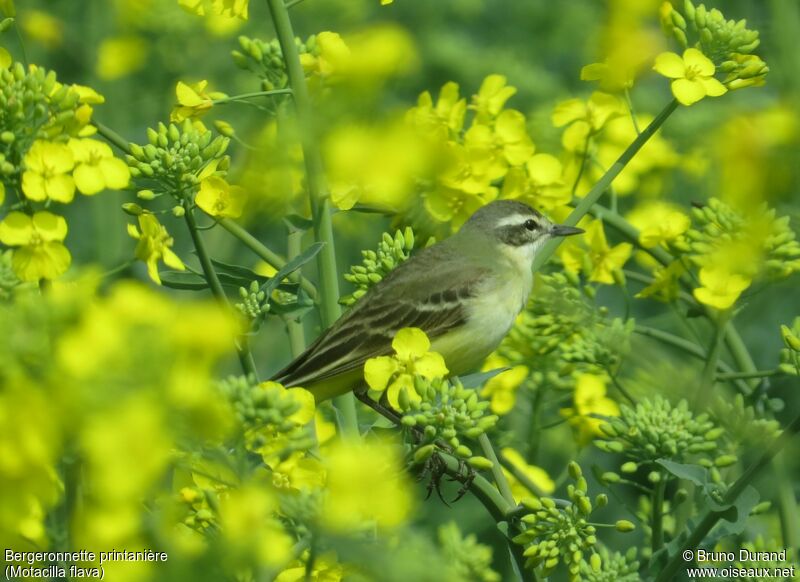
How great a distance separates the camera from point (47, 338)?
1.73 m

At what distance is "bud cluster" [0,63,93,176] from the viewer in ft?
8.25

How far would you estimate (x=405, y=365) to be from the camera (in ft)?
8.84

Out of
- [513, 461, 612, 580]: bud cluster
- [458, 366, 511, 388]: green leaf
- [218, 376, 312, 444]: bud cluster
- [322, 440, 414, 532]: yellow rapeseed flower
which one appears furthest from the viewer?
[458, 366, 511, 388]: green leaf

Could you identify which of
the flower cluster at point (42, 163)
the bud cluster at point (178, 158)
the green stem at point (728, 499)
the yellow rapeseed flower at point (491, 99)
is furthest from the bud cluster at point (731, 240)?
the flower cluster at point (42, 163)

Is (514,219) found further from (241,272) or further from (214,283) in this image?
(214,283)

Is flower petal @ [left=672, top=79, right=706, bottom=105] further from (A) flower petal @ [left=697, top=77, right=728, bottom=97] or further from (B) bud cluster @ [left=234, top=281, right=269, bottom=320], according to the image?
(B) bud cluster @ [left=234, top=281, right=269, bottom=320]

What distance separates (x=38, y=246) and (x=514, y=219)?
2667 millimetres

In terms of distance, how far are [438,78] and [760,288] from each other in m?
4.31

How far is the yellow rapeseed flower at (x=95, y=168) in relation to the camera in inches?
98.1

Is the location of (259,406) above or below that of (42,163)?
below

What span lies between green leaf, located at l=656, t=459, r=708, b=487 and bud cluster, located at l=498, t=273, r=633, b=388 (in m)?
0.40

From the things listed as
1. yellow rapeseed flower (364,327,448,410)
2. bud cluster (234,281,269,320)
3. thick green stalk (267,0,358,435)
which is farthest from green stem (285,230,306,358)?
yellow rapeseed flower (364,327,448,410)

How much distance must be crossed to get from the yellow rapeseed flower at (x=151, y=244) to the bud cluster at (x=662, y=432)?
110 cm

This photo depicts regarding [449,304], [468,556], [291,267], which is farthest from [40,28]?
[468,556]
